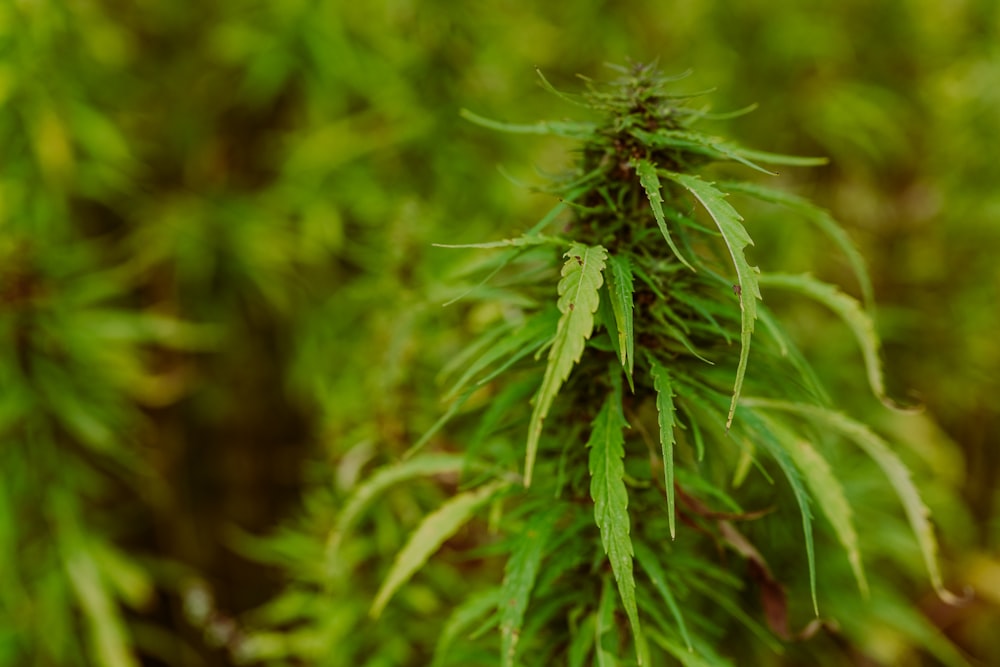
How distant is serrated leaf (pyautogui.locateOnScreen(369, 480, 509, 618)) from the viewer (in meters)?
0.55

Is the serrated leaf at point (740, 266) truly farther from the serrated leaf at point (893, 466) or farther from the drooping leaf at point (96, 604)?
the drooping leaf at point (96, 604)

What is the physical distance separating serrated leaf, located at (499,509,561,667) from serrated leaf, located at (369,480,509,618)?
0.06 meters

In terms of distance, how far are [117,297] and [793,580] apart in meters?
1.16

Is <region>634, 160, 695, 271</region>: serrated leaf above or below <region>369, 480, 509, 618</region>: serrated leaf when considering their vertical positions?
above

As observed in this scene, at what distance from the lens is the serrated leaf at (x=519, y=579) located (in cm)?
47

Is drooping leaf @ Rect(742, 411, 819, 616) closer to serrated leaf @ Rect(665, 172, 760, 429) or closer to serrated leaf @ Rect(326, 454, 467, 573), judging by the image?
serrated leaf @ Rect(665, 172, 760, 429)

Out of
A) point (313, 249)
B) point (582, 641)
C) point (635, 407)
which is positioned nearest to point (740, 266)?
point (635, 407)

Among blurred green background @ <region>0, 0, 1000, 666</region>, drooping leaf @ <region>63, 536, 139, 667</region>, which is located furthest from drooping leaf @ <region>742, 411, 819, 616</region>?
drooping leaf @ <region>63, 536, 139, 667</region>

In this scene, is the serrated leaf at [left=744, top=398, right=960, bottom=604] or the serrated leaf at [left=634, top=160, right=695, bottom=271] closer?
the serrated leaf at [left=634, top=160, right=695, bottom=271]

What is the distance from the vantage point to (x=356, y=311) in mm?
1090

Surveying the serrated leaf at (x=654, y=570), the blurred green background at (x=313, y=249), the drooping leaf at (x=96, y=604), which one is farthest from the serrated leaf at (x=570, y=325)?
the drooping leaf at (x=96, y=604)

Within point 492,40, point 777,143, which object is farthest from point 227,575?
point 777,143

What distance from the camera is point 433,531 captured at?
0.57m

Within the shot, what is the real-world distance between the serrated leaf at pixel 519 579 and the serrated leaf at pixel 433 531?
65 millimetres
